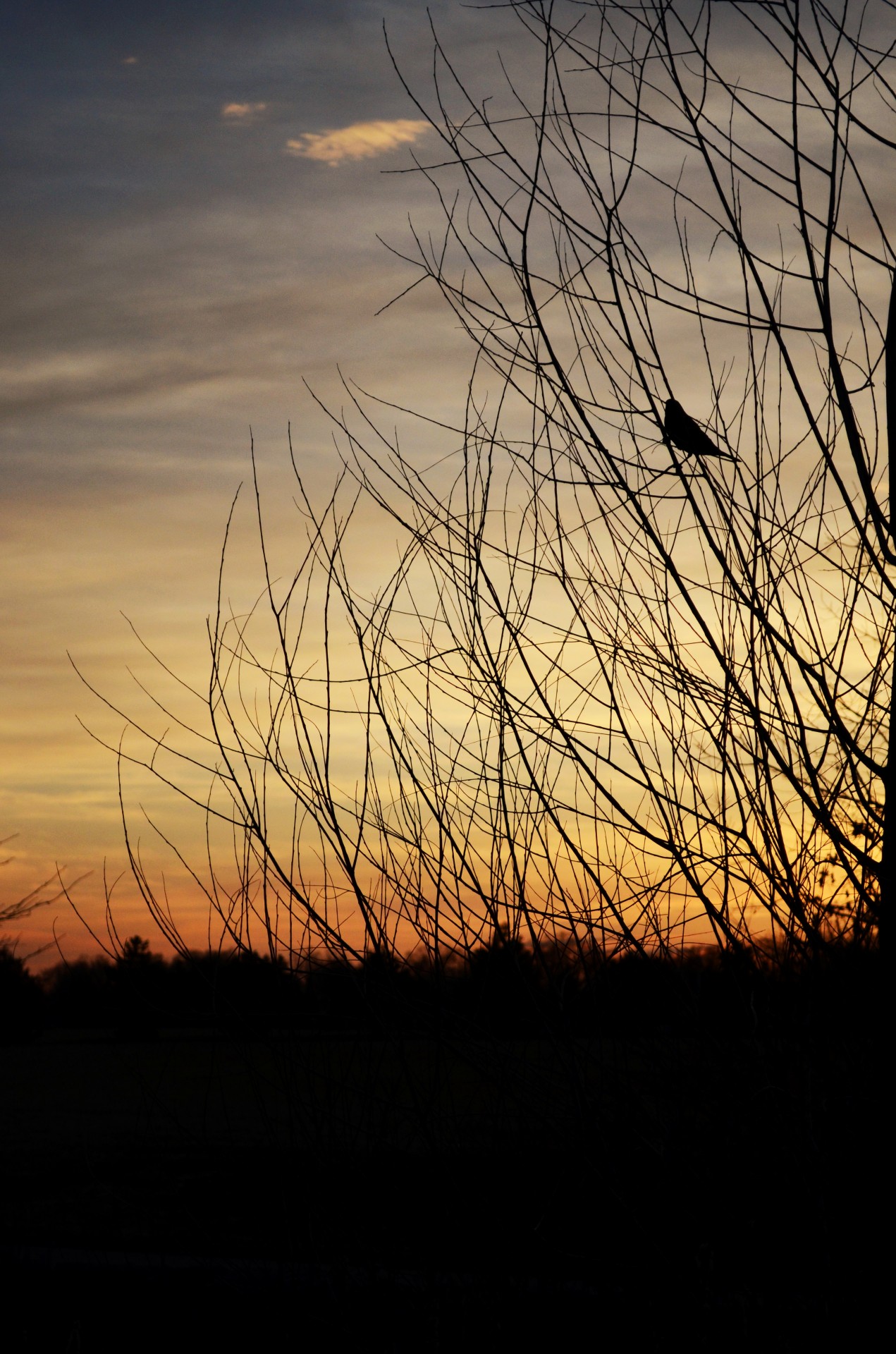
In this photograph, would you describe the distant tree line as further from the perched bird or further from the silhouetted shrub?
the silhouetted shrub

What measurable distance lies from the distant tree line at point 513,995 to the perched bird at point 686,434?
3.28 ft

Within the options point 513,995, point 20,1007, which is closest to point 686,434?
point 513,995

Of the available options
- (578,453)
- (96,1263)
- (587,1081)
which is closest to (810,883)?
(587,1081)

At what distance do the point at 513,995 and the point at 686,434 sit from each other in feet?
3.98

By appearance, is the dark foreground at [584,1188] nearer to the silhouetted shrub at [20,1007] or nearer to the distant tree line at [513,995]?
the distant tree line at [513,995]

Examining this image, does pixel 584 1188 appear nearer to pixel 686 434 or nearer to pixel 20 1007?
pixel 686 434

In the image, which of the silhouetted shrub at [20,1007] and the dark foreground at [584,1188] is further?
the silhouetted shrub at [20,1007]

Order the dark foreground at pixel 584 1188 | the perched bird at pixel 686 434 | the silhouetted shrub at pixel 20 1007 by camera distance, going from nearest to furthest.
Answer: the dark foreground at pixel 584 1188 → the perched bird at pixel 686 434 → the silhouetted shrub at pixel 20 1007

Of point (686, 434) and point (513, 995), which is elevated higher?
point (686, 434)

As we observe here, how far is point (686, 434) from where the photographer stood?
7.81 ft

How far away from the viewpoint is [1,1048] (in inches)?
826

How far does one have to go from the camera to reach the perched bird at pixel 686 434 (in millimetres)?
2365

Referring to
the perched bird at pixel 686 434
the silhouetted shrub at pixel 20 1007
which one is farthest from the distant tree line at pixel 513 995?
the silhouetted shrub at pixel 20 1007

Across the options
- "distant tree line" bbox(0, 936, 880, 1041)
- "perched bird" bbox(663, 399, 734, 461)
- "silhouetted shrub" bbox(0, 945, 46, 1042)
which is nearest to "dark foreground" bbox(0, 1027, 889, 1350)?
"distant tree line" bbox(0, 936, 880, 1041)
